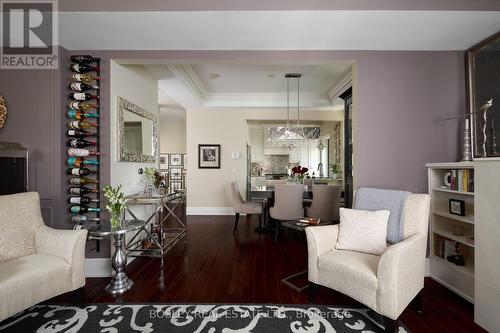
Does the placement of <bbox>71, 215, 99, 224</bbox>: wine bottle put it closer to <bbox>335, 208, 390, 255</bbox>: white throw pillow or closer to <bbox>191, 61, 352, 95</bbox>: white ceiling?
<bbox>335, 208, 390, 255</bbox>: white throw pillow

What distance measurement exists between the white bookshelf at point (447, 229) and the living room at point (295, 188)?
0.06 feet

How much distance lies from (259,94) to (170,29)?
343 centimetres

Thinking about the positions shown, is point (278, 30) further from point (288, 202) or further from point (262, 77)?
point (288, 202)

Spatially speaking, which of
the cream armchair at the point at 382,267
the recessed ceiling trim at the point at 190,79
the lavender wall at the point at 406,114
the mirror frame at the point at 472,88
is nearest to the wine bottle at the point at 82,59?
the recessed ceiling trim at the point at 190,79

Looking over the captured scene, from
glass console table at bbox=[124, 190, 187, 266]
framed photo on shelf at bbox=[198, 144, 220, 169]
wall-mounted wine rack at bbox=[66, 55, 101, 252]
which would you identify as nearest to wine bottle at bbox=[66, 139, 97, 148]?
wall-mounted wine rack at bbox=[66, 55, 101, 252]

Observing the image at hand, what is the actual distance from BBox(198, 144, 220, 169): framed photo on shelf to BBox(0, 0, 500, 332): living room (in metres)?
2.21

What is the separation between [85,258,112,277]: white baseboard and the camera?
2674mm

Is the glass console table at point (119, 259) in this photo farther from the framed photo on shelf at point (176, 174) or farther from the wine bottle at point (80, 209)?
the framed photo on shelf at point (176, 174)

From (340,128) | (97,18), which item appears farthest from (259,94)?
(97,18)

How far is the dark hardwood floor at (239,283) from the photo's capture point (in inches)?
77.8

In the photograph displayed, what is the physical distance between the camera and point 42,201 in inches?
98.1

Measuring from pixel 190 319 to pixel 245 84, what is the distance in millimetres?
4274

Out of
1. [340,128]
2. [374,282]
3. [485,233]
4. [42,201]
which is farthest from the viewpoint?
[340,128]

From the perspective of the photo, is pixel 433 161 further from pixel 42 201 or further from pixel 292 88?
pixel 42 201
